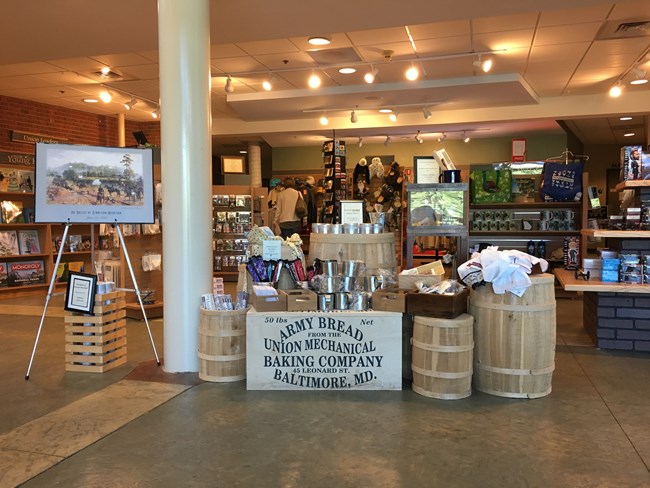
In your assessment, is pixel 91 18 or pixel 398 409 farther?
pixel 91 18

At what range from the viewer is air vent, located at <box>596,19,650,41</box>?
19.4 feet

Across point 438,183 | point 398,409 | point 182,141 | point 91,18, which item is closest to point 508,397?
point 398,409

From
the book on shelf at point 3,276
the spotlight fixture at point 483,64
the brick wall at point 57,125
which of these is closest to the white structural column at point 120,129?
the brick wall at point 57,125

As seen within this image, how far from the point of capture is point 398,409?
3459mm

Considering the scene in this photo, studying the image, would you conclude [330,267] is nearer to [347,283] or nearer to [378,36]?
[347,283]

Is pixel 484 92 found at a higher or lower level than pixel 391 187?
higher

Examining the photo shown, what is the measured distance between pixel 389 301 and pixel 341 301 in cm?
34

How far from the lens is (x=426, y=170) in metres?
5.02

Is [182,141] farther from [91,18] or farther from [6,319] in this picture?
[6,319]

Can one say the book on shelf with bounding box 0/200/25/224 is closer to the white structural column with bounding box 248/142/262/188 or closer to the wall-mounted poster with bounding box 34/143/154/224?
the white structural column with bounding box 248/142/262/188

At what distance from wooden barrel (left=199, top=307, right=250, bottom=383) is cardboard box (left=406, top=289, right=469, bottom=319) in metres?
1.20

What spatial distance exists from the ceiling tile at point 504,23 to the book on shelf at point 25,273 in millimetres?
7518

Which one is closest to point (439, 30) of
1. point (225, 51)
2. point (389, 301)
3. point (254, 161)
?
point (225, 51)

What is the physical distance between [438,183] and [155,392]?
9.39ft
